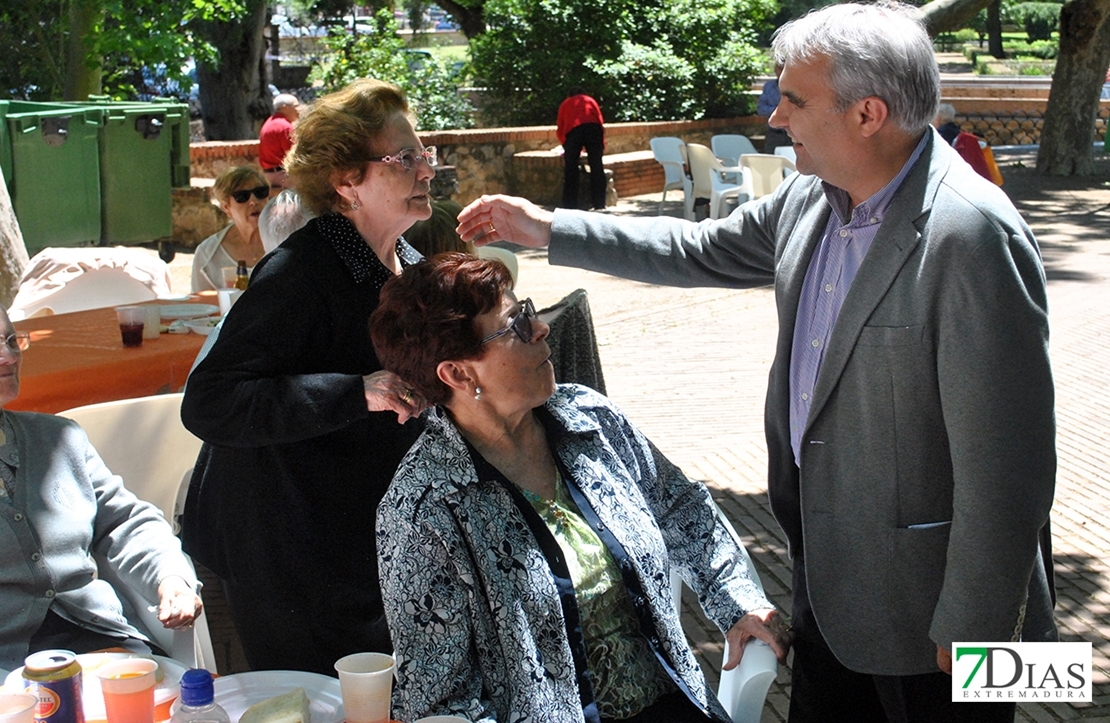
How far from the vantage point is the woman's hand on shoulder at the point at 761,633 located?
2395 mm

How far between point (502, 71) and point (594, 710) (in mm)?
16967

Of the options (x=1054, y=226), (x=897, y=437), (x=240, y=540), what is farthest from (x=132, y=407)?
(x=1054, y=226)

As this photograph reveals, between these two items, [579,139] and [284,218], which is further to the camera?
[579,139]

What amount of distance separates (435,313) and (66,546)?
110cm

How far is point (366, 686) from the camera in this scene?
6.45ft

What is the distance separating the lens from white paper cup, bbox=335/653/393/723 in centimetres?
197

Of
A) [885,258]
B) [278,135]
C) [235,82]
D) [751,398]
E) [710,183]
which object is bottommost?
[751,398]

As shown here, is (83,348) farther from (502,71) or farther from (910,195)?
(502,71)

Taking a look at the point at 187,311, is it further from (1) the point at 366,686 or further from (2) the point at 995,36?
(2) the point at 995,36

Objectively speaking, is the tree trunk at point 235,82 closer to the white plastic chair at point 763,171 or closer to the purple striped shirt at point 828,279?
the white plastic chair at point 763,171

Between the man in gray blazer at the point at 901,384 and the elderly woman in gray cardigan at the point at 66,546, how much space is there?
4.82 feet

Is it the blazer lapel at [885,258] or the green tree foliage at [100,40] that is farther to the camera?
the green tree foliage at [100,40]

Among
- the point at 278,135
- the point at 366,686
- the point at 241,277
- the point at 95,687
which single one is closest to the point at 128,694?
the point at 95,687

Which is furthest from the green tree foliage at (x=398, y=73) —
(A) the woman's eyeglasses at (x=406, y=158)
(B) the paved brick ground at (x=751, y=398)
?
(A) the woman's eyeglasses at (x=406, y=158)
